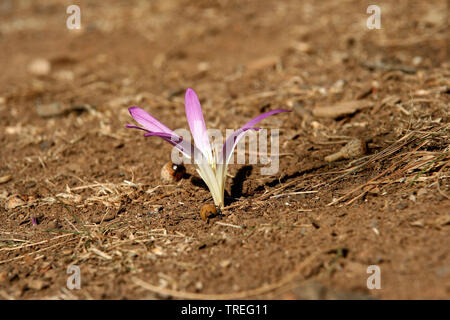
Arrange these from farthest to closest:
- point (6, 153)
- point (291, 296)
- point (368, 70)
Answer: point (368, 70)
point (6, 153)
point (291, 296)

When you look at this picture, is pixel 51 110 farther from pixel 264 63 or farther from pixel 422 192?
pixel 422 192

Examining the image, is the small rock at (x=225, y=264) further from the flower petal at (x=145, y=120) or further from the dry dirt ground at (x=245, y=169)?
the flower petal at (x=145, y=120)

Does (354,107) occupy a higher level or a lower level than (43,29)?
lower

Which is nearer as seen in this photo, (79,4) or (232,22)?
(232,22)

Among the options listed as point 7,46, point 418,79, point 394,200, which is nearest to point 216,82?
point 418,79

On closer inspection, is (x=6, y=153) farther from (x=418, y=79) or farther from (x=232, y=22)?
(x=232, y=22)

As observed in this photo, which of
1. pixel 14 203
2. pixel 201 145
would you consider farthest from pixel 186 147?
pixel 14 203
